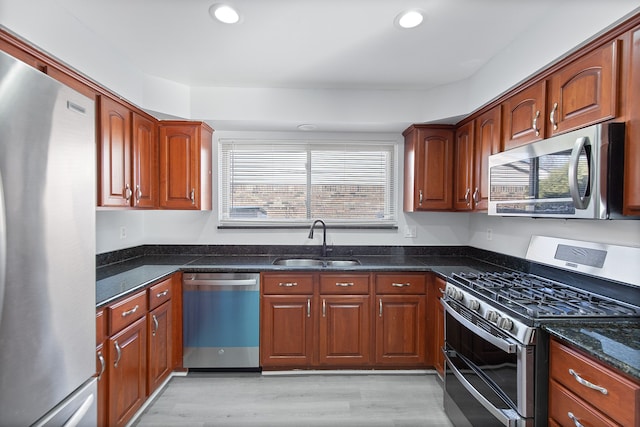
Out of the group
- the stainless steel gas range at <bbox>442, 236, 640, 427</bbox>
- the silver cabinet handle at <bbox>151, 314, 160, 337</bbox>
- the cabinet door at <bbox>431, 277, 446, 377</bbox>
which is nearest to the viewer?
the stainless steel gas range at <bbox>442, 236, 640, 427</bbox>

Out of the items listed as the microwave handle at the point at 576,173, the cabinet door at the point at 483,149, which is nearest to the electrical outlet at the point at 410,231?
the cabinet door at the point at 483,149

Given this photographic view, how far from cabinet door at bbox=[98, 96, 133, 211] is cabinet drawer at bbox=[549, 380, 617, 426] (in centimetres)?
259

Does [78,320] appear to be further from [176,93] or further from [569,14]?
[569,14]

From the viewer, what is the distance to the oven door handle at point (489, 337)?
53.8 inches

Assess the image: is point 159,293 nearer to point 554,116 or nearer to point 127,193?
point 127,193

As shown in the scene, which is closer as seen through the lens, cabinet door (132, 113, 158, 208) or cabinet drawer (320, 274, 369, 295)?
cabinet door (132, 113, 158, 208)

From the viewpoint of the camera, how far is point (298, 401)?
7.27ft

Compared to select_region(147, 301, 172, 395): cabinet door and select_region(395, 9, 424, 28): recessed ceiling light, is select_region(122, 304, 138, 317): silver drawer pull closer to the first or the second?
select_region(147, 301, 172, 395): cabinet door

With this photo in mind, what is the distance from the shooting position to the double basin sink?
293 cm

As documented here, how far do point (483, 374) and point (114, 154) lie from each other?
8.58 feet

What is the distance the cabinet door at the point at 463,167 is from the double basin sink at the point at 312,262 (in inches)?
42.8

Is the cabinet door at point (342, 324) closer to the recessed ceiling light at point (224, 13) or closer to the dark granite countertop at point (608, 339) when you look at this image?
the dark granite countertop at point (608, 339)

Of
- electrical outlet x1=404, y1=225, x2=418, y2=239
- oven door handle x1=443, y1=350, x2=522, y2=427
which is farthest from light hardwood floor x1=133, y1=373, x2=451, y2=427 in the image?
electrical outlet x1=404, y1=225, x2=418, y2=239

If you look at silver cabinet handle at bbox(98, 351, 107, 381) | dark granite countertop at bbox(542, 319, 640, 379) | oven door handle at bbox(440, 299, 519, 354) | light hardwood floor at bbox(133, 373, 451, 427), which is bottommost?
light hardwood floor at bbox(133, 373, 451, 427)
